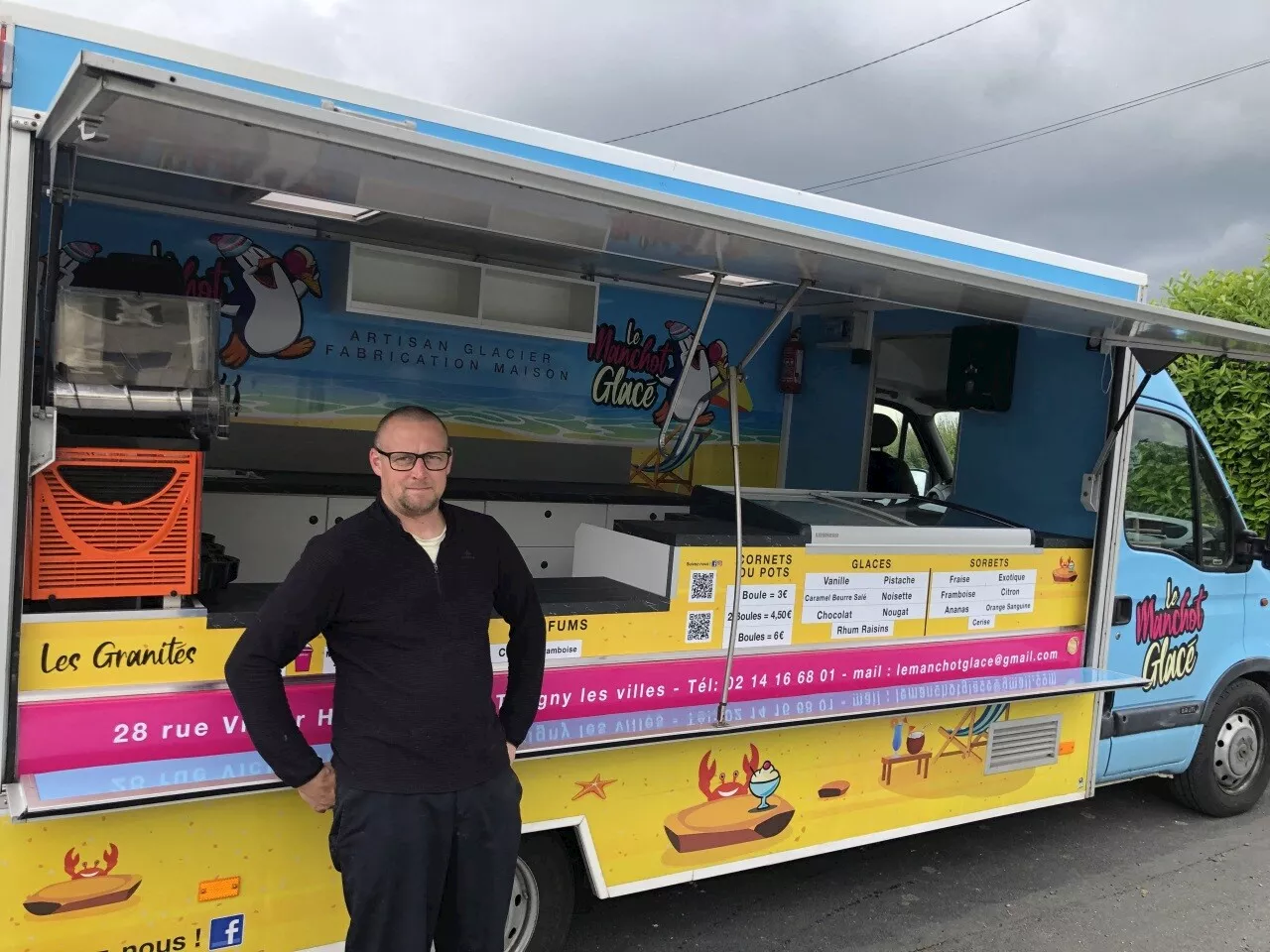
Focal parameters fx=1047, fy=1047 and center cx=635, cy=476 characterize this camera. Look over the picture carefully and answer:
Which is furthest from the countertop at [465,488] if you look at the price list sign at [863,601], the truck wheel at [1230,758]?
A: the truck wheel at [1230,758]

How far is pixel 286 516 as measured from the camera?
14.9 ft

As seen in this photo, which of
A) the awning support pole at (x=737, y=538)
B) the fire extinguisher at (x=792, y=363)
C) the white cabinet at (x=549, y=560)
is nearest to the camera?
the awning support pole at (x=737, y=538)

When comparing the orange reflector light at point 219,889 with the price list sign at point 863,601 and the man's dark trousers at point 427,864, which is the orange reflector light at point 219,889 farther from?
the price list sign at point 863,601

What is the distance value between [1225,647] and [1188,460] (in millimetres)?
931

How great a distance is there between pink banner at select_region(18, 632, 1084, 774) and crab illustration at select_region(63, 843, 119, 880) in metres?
0.19

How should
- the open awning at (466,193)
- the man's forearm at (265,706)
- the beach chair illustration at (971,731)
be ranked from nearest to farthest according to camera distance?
the open awning at (466,193), the man's forearm at (265,706), the beach chair illustration at (971,731)

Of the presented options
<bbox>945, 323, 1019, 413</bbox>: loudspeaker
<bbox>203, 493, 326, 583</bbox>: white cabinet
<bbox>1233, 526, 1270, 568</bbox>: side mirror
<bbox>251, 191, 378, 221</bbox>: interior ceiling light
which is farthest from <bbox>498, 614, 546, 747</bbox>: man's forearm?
<bbox>1233, 526, 1270, 568</bbox>: side mirror

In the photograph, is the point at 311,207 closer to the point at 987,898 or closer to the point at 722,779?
the point at 722,779

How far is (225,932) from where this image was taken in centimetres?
254

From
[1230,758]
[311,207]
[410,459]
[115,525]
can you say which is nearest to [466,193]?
[410,459]

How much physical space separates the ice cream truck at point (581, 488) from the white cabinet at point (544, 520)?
17 millimetres

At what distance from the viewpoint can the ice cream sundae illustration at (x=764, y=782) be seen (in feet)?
11.3

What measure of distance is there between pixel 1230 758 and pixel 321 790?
4.66m

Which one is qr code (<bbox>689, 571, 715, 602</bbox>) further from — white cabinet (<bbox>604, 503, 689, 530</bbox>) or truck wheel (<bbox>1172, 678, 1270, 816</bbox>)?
truck wheel (<bbox>1172, 678, 1270, 816</bbox>)
